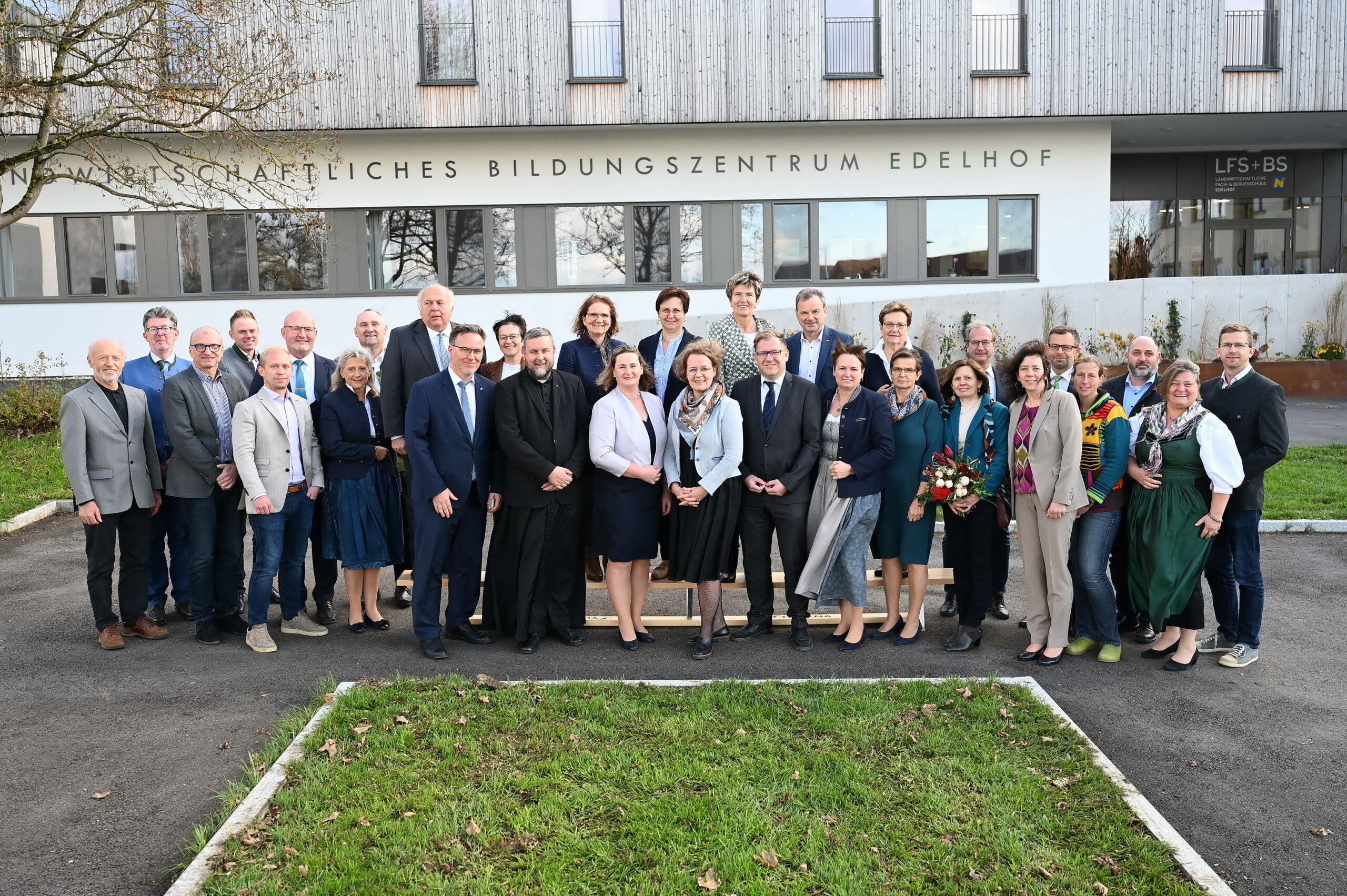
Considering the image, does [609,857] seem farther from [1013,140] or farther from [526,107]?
[1013,140]

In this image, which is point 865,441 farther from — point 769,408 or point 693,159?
point 693,159

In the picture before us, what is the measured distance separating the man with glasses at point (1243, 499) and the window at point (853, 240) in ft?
50.3

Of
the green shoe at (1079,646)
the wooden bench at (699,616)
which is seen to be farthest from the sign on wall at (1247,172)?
the green shoe at (1079,646)

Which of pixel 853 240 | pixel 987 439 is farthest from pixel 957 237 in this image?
pixel 987 439

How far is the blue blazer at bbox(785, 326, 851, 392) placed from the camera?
7980 millimetres

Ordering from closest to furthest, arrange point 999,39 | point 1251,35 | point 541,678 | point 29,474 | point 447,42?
point 541,678
point 29,474
point 447,42
point 999,39
point 1251,35

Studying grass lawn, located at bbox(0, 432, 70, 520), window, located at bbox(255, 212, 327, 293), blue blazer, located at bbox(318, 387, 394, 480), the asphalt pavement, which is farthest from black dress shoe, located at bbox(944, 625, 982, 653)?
window, located at bbox(255, 212, 327, 293)

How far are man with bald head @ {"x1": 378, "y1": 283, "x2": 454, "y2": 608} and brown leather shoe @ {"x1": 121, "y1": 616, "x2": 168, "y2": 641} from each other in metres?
1.77

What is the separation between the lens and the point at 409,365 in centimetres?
791

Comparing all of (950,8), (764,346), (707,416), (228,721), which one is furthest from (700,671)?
(950,8)

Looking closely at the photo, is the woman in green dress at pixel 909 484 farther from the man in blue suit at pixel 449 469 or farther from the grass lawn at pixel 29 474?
the grass lawn at pixel 29 474

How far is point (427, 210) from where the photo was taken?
71.4 ft

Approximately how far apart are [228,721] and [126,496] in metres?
2.30

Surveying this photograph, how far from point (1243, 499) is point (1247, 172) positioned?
23342mm
